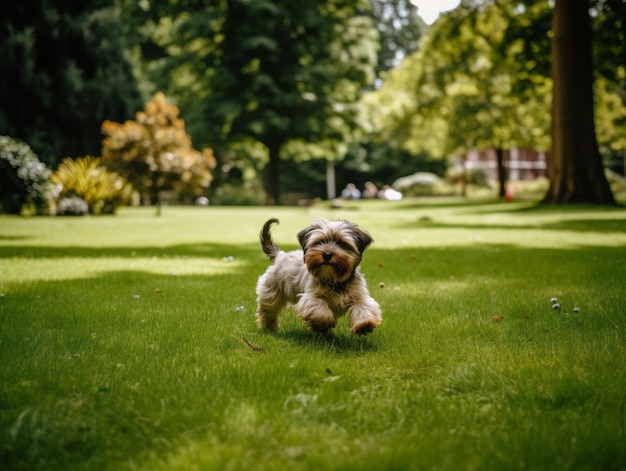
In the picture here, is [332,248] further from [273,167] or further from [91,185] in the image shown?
[273,167]

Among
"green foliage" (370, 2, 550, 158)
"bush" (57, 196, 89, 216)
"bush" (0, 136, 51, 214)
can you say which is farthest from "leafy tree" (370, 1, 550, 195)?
"bush" (0, 136, 51, 214)

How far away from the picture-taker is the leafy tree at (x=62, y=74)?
2850 cm

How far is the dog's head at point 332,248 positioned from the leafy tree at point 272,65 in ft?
98.7

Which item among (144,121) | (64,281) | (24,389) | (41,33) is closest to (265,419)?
(24,389)

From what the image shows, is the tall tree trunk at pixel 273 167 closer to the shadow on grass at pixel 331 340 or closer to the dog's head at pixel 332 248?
the shadow on grass at pixel 331 340

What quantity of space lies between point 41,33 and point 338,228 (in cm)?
3088

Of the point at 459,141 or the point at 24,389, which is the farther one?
the point at 459,141

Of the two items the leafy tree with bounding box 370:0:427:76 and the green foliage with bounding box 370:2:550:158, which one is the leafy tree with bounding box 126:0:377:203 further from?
the leafy tree with bounding box 370:0:427:76

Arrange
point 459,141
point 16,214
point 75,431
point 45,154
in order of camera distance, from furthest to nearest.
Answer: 1. point 459,141
2. point 45,154
3. point 16,214
4. point 75,431

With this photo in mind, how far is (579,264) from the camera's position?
823 cm

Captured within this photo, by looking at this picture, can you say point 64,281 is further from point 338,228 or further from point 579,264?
point 579,264

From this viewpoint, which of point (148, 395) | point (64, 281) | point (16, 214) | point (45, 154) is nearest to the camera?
point (148, 395)

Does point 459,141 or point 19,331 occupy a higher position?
point 459,141

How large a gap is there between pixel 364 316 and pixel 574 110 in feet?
58.4
